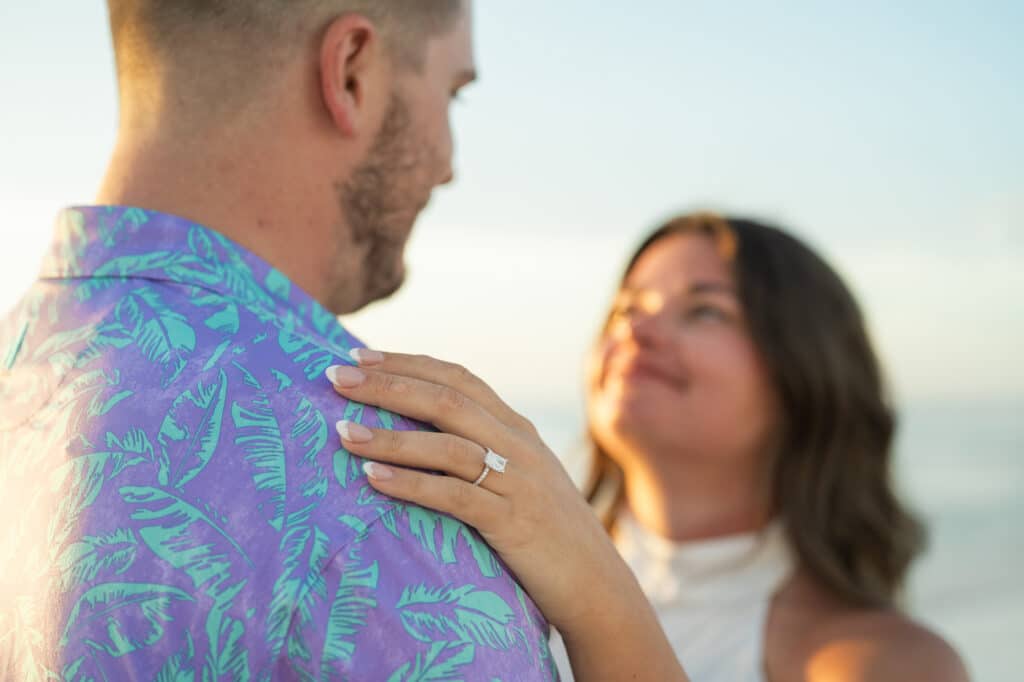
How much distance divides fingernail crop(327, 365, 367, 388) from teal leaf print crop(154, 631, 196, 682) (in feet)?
1.11

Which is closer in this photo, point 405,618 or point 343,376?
point 405,618

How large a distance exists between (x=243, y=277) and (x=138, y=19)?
1.59 ft

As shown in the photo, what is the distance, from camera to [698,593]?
344 cm

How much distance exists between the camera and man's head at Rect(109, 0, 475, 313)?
5.24 feet

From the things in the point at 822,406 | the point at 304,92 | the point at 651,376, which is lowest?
the point at 822,406

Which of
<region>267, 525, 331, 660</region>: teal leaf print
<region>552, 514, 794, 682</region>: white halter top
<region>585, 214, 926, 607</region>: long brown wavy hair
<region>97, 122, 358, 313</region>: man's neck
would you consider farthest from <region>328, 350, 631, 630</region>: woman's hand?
<region>585, 214, 926, 607</region>: long brown wavy hair

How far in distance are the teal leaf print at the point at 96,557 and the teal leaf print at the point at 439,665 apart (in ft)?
1.07

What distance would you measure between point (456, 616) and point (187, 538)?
0.32 m

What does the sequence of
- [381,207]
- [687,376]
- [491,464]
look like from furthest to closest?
[687,376], [381,207], [491,464]

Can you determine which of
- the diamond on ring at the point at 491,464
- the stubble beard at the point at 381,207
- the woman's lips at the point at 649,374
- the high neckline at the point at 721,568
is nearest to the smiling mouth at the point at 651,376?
the woman's lips at the point at 649,374

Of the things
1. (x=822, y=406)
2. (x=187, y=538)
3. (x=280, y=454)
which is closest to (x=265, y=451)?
(x=280, y=454)

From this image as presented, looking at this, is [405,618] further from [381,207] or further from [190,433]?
[381,207]

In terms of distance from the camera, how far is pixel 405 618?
47.4 inches

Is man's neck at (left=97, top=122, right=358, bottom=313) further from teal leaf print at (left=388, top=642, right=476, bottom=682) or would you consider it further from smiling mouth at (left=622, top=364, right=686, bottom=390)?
smiling mouth at (left=622, top=364, right=686, bottom=390)
